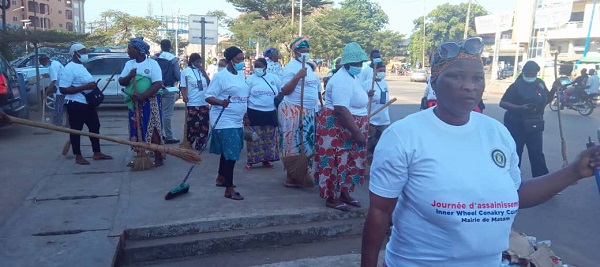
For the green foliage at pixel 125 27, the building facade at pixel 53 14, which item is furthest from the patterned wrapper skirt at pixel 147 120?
the building facade at pixel 53 14

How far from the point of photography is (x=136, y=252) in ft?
12.6

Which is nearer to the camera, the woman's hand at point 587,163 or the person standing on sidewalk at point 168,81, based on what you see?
the woman's hand at point 587,163

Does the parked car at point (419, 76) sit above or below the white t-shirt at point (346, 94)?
below

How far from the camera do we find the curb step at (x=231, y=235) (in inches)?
155

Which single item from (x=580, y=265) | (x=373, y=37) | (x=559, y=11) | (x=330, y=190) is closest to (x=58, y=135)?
(x=330, y=190)

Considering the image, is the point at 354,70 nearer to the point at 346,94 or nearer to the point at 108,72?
the point at 346,94

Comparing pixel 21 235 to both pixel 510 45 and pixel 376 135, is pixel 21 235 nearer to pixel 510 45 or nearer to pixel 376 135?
pixel 376 135

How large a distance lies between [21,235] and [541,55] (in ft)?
135

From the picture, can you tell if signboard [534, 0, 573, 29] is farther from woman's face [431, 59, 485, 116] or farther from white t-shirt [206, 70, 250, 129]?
woman's face [431, 59, 485, 116]

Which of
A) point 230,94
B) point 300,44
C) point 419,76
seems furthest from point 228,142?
point 419,76

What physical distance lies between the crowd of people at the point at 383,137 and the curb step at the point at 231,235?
275mm

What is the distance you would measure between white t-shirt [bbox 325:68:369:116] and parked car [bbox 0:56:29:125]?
6.54 metres

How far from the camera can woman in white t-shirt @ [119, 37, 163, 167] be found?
237 inches

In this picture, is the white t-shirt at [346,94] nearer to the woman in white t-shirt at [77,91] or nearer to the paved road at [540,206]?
the paved road at [540,206]
